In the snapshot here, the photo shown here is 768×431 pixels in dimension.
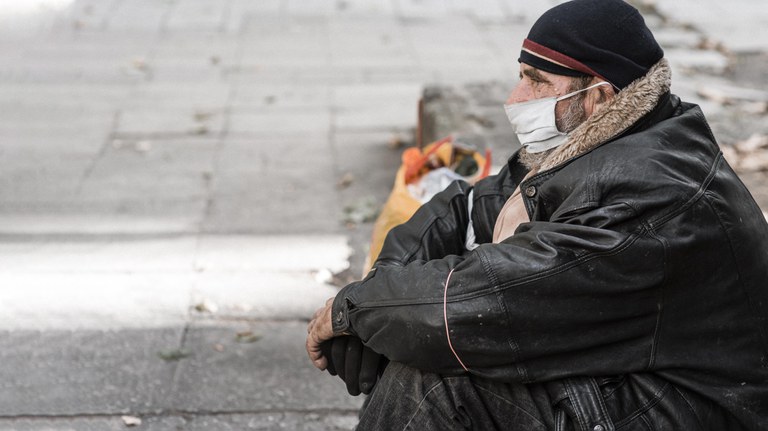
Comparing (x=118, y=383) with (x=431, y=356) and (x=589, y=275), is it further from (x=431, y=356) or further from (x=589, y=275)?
(x=589, y=275)

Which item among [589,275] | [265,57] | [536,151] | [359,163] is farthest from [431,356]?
[265,57]

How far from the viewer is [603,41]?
7.67 feet

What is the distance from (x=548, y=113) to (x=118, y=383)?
5.94ft

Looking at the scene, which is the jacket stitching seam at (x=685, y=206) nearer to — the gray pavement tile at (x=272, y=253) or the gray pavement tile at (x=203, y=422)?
the gray pavement tile at (x=203, y=422)

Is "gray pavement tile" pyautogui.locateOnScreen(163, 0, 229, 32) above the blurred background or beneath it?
beneath

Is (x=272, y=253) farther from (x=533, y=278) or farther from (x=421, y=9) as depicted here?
(x=421, y=9)

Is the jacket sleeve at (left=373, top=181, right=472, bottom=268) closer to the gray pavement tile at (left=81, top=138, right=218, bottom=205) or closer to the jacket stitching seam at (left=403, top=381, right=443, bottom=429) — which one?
the jacket stitching seam at (left=403, top=381, right=443, bottom=429)

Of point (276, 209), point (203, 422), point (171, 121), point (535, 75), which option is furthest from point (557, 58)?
point (171, 121)

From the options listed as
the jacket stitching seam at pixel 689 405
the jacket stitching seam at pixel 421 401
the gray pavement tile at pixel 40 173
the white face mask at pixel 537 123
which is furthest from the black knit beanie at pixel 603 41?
the gray pavement tile at pixel 40 173

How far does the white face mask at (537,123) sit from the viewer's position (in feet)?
8.25

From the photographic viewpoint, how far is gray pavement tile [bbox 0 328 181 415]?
3.32 metres

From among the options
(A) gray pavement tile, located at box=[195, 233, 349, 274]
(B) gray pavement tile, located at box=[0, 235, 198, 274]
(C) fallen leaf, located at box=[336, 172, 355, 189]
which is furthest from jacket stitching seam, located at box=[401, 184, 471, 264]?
(C) fallen leaf, located at box=[336, 172, 355, 189]

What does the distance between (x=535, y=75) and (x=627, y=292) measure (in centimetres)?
66

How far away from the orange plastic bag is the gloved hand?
2.62 ft
